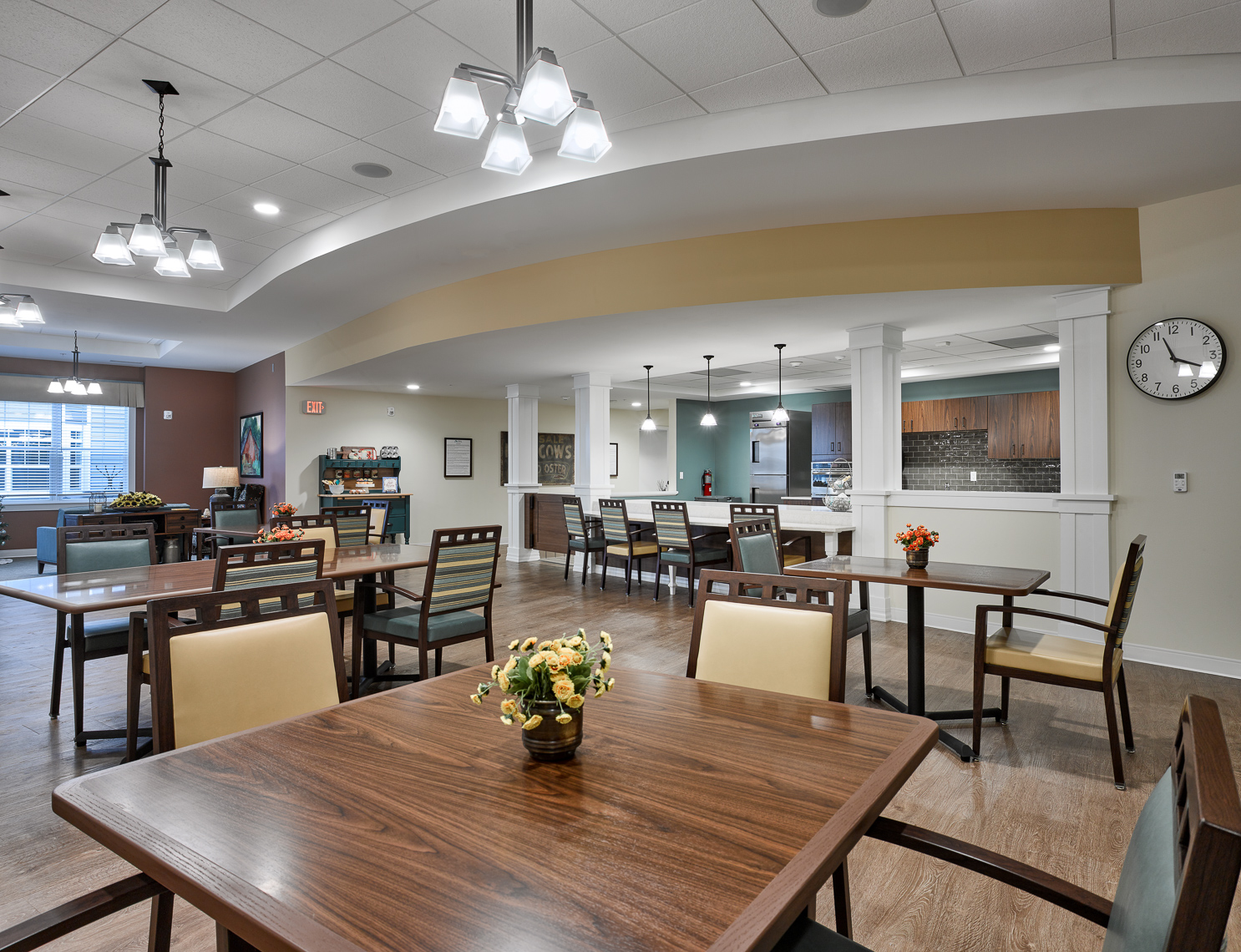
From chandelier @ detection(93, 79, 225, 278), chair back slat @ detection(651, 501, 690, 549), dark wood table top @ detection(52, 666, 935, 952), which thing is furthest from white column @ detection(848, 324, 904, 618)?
chandelier @ detection(93, 79, 225, 278)

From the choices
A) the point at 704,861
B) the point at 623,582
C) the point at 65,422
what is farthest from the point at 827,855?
the point at 65,422

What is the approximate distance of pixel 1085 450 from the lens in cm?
429

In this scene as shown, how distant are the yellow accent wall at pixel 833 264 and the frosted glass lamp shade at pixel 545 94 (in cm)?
283

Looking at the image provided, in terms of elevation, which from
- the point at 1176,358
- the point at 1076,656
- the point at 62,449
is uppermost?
the point at 1176,358

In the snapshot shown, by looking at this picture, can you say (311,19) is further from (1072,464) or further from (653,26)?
(1072,464)

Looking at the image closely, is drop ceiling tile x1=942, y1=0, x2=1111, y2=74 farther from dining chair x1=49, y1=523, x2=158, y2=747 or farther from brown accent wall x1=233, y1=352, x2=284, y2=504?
brown accent wall x1=233, y1=352, x2=284, y2=504

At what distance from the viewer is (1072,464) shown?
435cm

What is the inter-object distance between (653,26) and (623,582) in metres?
5.32

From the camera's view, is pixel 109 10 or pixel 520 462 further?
pixel 520 462

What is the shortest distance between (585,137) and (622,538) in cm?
462

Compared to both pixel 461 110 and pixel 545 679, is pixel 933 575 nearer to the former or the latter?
pixel 545 679

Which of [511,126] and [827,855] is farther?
[511,126]

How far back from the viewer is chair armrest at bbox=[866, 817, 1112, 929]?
970 mm


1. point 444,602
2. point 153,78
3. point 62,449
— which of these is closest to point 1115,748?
point 444,602
